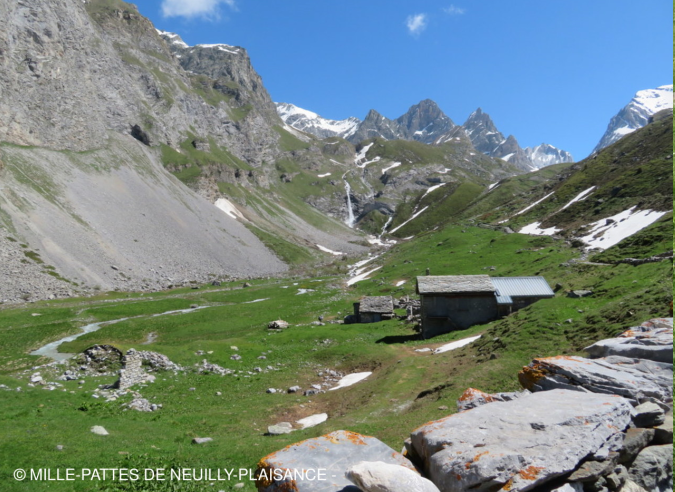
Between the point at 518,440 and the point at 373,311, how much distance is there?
150 feet

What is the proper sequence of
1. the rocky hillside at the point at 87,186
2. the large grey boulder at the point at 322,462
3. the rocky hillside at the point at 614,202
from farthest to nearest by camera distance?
the rocky hillside at the point at 87,186, the rocky hillside at the point at 614,202, the large grey boulder at the point at 322,462

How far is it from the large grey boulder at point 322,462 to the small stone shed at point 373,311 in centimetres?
4403

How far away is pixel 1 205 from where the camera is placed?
8475 centimetres

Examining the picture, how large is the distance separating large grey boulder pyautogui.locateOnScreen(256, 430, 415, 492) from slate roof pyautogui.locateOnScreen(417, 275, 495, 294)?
112ft

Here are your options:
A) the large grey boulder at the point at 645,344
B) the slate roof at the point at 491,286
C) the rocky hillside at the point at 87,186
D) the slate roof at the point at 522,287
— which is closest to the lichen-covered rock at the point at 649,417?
the large grey boulder at the point at 645,344

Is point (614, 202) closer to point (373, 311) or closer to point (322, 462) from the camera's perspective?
point (373, 311)

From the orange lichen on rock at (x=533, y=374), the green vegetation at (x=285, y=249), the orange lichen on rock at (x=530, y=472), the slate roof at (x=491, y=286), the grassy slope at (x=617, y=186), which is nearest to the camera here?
the orange lichen on rock at (x=530, y=472)

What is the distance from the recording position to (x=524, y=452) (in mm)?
8281

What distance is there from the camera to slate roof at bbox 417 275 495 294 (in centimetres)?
4234

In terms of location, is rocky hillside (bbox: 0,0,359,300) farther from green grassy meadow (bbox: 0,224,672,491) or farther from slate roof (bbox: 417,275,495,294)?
slate roof (bbox: 417,275,495,294)

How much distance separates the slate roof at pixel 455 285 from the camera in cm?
4234

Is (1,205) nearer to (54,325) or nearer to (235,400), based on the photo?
(54,325)

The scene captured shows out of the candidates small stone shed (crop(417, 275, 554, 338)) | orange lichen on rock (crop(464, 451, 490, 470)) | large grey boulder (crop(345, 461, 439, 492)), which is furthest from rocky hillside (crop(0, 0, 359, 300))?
orange lichen on rock (crop(464, 451, 490, 470))

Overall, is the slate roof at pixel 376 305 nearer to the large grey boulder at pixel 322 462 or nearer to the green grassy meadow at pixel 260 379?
the green grassy meadow at pixel 260 379
